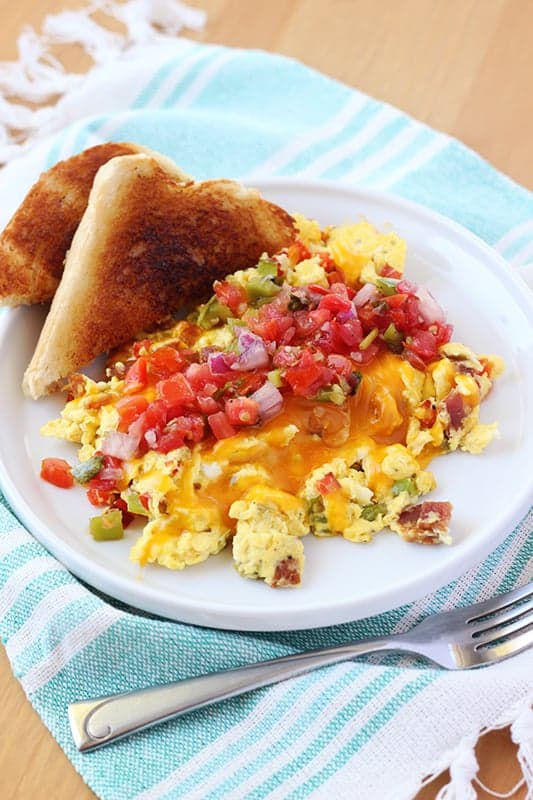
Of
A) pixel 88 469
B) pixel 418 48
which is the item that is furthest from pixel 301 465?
pixel 418 48

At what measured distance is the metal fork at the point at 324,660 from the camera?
3012 mm

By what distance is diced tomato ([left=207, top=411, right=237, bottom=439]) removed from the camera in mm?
3344

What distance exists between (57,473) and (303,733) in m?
1.20

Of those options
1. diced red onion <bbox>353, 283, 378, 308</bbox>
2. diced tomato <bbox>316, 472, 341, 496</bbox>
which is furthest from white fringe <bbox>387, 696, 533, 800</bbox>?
diced red onion <bbox>353, 283, 378, 308</bbox>

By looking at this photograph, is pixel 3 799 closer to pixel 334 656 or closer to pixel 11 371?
pixel 334 656

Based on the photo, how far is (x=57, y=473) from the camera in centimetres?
345

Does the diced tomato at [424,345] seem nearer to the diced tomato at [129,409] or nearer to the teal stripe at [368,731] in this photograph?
the diced tomato at [129,409]

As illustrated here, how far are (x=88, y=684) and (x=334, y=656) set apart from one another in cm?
78

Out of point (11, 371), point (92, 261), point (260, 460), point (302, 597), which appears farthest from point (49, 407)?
point (302, 597)

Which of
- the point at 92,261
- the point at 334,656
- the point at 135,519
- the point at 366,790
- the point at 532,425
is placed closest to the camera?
the point at 366,790

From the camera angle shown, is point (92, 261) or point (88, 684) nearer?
point (88, 684)

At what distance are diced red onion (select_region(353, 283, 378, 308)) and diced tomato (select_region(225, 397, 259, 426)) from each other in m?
0.63

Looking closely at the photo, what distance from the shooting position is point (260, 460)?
3.30 metres

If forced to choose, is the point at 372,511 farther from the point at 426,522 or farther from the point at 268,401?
the point at 268,401
